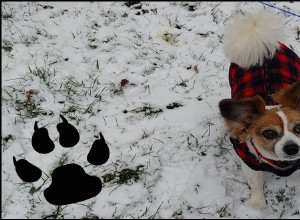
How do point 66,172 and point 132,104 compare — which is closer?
point 66,172

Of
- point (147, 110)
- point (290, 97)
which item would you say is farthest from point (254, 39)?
point (147, 110)

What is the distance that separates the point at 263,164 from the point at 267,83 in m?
0.49

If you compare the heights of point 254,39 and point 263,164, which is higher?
point 254,39

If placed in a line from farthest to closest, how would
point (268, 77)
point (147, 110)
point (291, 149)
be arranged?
point (147, 110)
point (268, 77)
point (291, 149)

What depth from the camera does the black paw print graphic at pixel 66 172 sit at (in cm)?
300

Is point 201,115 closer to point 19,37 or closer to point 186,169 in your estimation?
point 186,169

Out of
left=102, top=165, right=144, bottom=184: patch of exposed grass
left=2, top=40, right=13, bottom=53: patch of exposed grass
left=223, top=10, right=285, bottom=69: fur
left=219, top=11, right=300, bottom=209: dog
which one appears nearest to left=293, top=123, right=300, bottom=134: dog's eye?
left=219, top=11, right=300, bottom=209: dog

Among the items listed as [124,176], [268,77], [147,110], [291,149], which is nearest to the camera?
[291,149]

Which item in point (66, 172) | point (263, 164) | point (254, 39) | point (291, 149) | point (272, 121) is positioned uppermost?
point (254, 39)

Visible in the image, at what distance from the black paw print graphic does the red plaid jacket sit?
38.7 inches

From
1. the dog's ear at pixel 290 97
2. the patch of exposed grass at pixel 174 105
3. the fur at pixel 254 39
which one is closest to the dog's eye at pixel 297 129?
the dog's ear at pixel 290 97

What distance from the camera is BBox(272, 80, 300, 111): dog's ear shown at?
243 centimetres

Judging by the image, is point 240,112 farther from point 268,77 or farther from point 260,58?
point 260,58

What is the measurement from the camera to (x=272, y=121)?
8.02 feet
